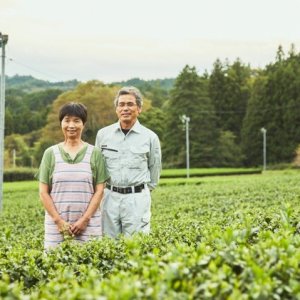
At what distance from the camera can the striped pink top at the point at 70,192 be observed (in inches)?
216

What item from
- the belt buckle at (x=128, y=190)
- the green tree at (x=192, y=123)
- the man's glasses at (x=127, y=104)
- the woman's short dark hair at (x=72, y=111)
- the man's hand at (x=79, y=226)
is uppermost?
the green tree at (x=192, y=123)

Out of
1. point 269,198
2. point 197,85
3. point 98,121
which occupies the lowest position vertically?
point 269,198

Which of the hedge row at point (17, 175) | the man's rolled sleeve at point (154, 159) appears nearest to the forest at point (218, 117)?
the hedge row at point (17, 175)

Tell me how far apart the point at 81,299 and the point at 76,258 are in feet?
6.03

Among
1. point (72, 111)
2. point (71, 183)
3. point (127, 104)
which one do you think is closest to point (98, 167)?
point (71, 183)

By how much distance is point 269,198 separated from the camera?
16484mm

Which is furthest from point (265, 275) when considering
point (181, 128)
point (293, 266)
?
point (181, 128)

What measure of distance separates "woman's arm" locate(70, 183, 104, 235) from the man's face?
705 millimetres

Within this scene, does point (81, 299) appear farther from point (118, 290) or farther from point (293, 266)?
point (293, 266)

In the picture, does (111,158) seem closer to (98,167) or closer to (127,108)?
(98,167)

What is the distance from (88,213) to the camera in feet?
18.0

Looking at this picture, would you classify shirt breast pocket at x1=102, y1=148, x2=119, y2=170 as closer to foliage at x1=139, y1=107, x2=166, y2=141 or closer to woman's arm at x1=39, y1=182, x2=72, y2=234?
woman's arm at x1=39, y1=182, x2=72, y2=234

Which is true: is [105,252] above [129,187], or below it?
below

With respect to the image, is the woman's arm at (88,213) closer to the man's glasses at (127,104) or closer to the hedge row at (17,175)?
the man's glasses at (127,104)
